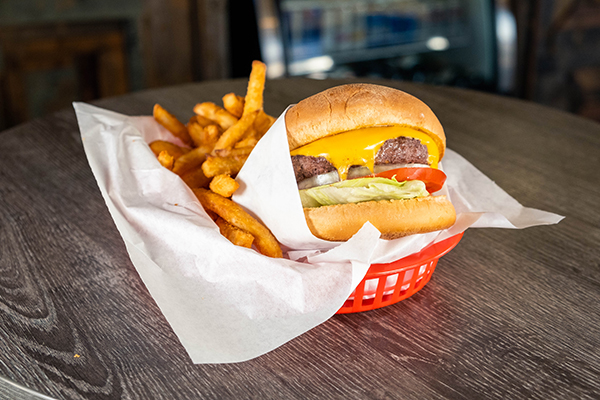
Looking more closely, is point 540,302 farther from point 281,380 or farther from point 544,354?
point 281,380

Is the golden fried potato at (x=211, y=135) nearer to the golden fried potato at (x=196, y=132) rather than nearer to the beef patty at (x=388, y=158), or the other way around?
the golden fried potato at (x=196, y=132)

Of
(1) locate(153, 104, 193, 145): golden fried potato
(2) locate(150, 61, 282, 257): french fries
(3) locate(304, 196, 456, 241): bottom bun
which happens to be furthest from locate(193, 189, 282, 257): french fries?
(1) locate(153, 104, 193, 145): golden fried potato

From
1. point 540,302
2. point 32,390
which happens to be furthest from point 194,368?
point 540,302

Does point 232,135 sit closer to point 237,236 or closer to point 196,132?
point 196,132

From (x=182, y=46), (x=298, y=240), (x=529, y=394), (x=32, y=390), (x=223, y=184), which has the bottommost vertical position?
(x=529, y=394)

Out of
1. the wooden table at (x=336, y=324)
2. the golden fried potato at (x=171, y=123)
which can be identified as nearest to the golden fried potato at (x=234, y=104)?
the golden fried potato at (x=171, y=123)

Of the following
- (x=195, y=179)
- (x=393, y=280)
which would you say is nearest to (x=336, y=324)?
(x=393, y=280)
